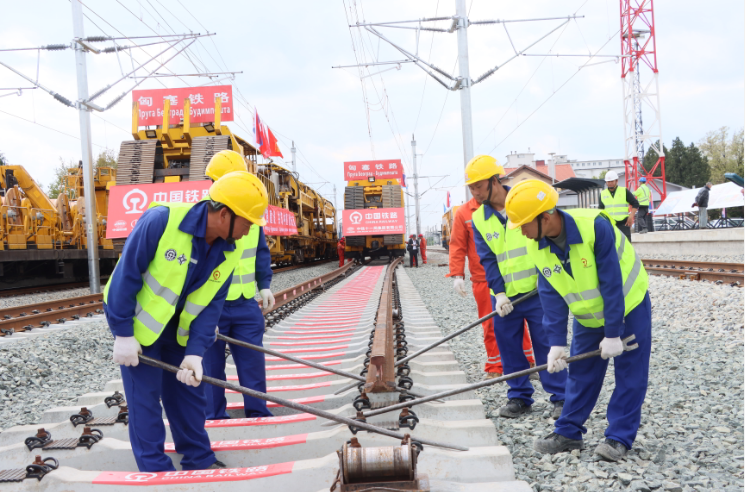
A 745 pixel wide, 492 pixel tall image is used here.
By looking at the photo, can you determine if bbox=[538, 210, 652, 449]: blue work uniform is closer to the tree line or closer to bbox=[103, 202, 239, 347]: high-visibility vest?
bbox=[103, 202, 239, 347]: high-visibility vest

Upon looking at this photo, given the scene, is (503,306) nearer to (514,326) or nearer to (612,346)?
(514,326)

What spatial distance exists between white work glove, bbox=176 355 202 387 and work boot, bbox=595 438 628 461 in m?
2.02

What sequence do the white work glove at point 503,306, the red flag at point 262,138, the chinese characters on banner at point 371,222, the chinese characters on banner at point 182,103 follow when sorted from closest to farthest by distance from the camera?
the white work glove at point 503,306
the chinese characters on banner at point 182,103
the red flag at point 262,138
the chinese characters on banner at point 371,222

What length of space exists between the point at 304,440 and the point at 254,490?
1.56 feet

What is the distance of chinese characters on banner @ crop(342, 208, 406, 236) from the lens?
1942 cm

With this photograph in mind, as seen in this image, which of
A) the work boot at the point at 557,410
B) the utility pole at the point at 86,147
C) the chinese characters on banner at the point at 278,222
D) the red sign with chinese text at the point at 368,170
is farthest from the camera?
the red sign with chinese text at the point at 368,170

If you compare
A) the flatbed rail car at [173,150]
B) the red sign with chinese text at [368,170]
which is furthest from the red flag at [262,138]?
the red sign with chinese text at [368,170]

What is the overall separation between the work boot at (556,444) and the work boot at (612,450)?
0.15 metres

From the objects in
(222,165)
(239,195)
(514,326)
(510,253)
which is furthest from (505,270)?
(222,165)

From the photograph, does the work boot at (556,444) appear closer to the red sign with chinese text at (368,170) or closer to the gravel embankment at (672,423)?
the gravel embankment at (672,423)

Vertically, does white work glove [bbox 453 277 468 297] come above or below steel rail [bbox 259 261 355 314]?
above

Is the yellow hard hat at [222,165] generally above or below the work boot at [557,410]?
above

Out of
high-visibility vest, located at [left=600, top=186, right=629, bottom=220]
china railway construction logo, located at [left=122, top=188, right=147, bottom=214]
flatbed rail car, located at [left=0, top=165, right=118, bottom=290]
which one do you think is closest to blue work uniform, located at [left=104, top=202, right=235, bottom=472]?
high-visibility vest, located at [left=600, top=186, right=629, bottom=220]

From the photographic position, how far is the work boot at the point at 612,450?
8.59 feet
